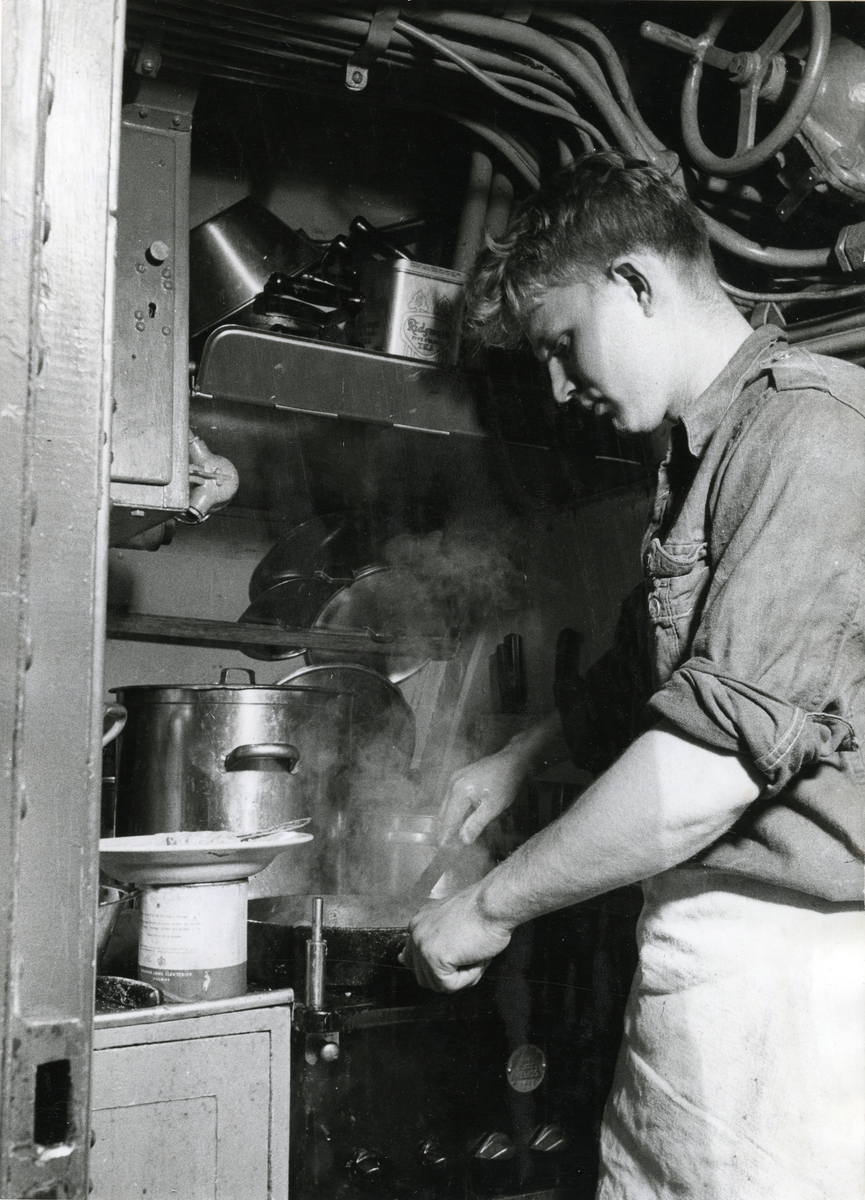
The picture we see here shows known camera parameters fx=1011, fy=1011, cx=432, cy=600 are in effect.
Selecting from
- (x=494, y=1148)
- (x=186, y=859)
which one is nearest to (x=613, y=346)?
(x=186, y=859)

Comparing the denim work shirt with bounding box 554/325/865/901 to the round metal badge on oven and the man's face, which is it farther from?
the round metal badge on oven

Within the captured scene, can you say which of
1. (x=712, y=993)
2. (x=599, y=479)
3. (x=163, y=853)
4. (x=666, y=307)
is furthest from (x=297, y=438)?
(x=712, y=993)

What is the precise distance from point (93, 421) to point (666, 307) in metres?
0.84

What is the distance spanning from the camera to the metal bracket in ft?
4.46

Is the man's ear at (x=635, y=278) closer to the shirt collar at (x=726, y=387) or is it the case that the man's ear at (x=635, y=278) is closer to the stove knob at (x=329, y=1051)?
the shirt collar at (x=726, y=387)

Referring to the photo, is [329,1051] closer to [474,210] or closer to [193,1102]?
[193,1102]

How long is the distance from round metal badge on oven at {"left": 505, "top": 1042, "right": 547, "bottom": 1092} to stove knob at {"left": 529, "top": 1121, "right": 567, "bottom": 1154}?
A: 0.18 ft

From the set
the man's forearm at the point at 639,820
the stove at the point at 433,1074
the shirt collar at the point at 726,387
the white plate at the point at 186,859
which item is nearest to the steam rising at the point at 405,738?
the stove at the point at 433,1074

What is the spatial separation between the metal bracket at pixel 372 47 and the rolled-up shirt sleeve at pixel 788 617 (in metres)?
0.80

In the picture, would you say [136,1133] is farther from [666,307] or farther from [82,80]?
[666,307]

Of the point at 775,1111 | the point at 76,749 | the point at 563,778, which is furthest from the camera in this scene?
the point at 563,778

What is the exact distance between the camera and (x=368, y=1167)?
1240mm

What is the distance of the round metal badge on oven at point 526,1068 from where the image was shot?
139cm

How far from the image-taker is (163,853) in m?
1.09
